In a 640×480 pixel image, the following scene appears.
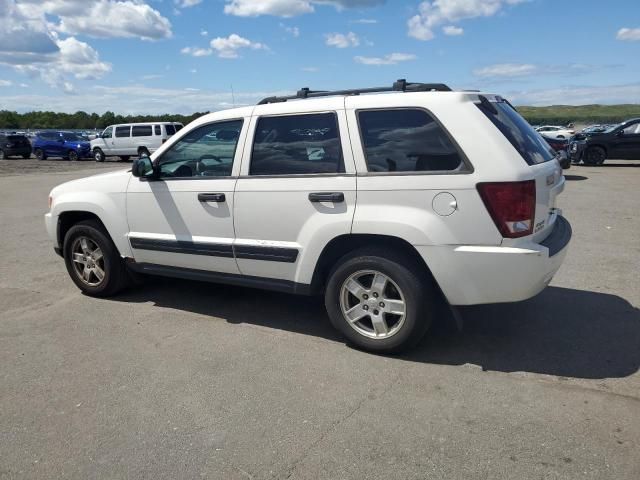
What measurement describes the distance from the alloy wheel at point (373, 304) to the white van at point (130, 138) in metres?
24.6

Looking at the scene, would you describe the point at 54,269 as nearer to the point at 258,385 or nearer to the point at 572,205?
the point at 258,385

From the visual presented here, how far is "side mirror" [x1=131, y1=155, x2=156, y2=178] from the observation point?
481 cm

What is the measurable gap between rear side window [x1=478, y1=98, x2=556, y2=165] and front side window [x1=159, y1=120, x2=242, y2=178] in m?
2.03

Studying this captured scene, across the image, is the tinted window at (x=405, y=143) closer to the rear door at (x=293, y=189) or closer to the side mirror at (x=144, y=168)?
the rear door at (x=293, y=189)

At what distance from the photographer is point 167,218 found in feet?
16.0

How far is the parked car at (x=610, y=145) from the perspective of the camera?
19.7 metres

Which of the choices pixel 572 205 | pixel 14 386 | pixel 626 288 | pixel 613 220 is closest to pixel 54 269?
pixel 14 386

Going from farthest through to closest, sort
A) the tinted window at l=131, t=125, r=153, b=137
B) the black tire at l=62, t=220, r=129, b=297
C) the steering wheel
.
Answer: the tinted window at l=131, t=125, r=153, b=137
the black tire at l=62, t=220, r=129, b=297
the steering wheel

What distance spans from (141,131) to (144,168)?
25317 millimetres

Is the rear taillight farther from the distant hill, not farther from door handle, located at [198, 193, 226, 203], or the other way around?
the distant hill

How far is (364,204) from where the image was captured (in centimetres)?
388

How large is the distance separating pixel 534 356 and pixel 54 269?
566cm

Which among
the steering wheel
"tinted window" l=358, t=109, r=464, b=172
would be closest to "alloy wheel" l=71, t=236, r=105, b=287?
the steering wheel

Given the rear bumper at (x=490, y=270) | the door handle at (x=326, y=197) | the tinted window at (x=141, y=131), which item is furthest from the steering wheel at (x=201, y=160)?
the tinted window at (x=141, y=131)
